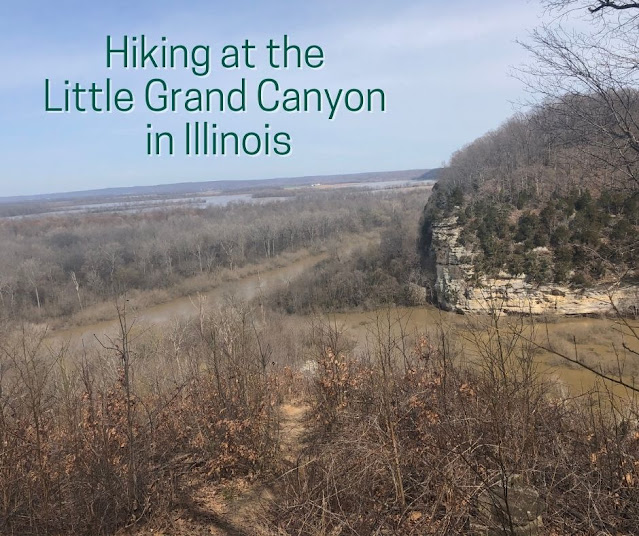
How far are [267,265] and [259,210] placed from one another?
3251 cm

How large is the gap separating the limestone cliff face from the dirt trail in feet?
65.5

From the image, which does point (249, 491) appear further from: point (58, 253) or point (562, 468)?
point (58, 253)

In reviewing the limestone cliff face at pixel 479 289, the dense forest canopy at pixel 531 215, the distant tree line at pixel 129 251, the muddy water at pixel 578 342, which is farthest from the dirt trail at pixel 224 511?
the distant tree line at pixel 129 251

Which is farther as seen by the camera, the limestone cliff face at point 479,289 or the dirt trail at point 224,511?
the limestone cliff face at point 479,289

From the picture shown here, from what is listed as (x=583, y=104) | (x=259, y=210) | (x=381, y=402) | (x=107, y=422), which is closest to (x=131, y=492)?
(x=107, y=422)

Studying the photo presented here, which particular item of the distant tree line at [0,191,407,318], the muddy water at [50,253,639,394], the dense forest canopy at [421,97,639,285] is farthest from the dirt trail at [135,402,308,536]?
the distant tree line at [0,191,407,318]

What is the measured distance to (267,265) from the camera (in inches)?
1871

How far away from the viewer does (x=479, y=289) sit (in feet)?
89.2

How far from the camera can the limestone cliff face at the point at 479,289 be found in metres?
25.9

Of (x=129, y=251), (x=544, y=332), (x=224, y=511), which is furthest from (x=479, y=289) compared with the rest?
(x=129, y=251)

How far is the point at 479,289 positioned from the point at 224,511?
24497mm

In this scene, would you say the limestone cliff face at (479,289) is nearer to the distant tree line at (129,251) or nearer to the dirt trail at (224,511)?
the dirt trail at (224,511)

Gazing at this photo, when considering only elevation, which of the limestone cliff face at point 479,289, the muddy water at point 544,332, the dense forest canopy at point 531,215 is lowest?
the muddy water at point 544,332

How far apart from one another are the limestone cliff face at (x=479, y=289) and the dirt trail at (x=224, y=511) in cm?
1998
